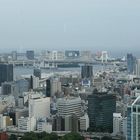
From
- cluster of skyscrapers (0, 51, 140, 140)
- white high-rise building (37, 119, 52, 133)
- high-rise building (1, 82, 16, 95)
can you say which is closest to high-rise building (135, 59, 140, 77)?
cluster of skyscrapers (0, 51, 140, 140)

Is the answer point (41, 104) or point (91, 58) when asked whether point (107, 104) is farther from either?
point (91, 58)

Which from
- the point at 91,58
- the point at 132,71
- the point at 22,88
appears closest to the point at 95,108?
the point at 22,88

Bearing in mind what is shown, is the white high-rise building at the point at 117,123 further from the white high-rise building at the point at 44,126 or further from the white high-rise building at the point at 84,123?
the white high-rise building at the point at 44,126

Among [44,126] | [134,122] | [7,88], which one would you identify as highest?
[134,122]

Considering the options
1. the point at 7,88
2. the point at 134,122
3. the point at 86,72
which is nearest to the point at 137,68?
the point at 86,72

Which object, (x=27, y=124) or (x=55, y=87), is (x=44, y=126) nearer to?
(x=27, y=124)

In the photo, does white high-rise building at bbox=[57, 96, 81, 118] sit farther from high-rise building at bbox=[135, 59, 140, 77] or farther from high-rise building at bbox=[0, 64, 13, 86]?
high-rise building at bbox=[135, 59, 140, 77]
